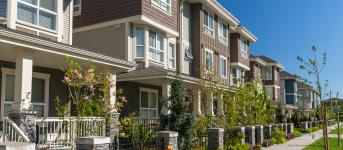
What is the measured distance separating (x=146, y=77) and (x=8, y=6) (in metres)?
6.48

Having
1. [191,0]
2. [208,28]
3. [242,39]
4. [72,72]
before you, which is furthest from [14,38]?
[242,39]

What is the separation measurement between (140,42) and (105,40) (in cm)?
201

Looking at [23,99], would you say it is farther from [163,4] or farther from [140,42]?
[163,4]

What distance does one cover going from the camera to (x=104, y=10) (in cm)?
1698

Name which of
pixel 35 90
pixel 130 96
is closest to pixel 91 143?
pixel 35 90

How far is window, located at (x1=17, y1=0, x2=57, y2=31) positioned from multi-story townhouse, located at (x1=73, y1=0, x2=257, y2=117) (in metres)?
4.52

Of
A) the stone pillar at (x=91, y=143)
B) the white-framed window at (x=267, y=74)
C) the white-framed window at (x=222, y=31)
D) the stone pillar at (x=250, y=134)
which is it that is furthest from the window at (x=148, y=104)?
the white-framed window at (x=267, y=74)

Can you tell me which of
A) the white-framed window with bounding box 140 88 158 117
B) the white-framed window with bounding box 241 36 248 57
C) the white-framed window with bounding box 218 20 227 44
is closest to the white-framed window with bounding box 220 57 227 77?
the white-framed window with bounding box 218 20 227 44

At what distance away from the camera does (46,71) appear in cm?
1247

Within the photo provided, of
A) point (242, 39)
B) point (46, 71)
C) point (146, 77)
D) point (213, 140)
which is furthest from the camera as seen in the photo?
point (242, 39)

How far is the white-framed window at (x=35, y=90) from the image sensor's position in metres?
10.9

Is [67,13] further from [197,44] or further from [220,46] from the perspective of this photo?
[220,46]

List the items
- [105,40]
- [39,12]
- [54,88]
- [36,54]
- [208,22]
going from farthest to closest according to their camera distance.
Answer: [208,22]
[105,40]
[54,88]
[39,12]
[36,54]

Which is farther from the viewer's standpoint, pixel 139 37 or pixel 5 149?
pixel 139 37
